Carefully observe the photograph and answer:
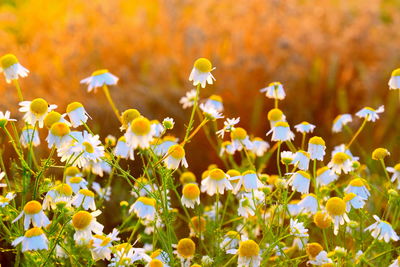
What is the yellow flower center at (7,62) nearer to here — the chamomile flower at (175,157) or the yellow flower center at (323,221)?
the chamomile flower at (175,157)

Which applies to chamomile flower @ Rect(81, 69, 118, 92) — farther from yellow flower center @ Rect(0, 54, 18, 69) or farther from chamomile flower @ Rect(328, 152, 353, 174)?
chamomile flower @ Rect(328, 152, 353, 174)


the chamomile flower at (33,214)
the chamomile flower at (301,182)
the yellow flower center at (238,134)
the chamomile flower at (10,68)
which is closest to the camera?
the chamomile flower at (33,214)

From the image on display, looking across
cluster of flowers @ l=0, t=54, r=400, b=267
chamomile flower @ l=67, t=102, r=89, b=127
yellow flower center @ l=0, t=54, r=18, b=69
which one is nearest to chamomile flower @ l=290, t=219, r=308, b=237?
cluster of flowers @ l=0, t=54, r=400, b=267

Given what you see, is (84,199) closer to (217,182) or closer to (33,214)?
(33,214)

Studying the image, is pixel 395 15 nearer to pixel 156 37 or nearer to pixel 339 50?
pixel 339 50

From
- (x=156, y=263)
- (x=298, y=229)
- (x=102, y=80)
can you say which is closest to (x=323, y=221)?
(x=298, y=229)

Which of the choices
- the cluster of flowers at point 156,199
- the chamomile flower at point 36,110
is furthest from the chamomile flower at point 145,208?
the chamomile flower at point 36,110

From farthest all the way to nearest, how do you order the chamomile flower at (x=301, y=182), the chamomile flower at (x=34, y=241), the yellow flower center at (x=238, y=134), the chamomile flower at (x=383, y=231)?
the yellow flower center at (x=238, y=134) → the chamomile flower at (x=301, y=182) → the chamomile flower at (x=383, y=231) → the chamomile flower at (x=34, y=241)
